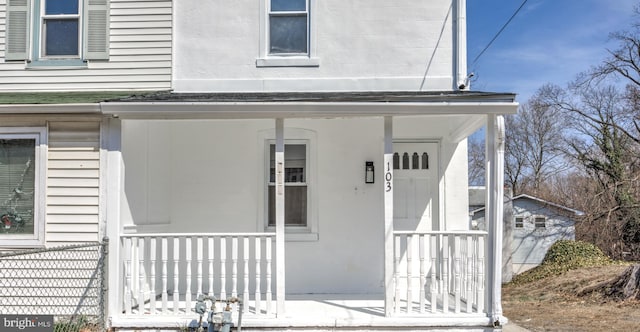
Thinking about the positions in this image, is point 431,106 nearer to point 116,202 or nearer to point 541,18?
point 116,202

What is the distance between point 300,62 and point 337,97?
1.62 metres

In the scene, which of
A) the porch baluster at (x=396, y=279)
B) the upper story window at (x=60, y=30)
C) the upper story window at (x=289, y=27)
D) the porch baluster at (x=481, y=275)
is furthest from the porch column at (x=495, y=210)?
the upper story window at (x=60, y=30)

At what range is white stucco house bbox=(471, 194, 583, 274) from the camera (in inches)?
650

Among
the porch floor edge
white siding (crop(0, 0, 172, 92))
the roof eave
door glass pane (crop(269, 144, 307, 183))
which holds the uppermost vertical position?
white siding (crop(0, 0, 172, 92))

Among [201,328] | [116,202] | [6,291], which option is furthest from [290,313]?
[6,291]

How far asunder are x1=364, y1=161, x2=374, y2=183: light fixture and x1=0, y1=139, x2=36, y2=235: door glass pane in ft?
13.7

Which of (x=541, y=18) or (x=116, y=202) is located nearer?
(x=116, y=202)

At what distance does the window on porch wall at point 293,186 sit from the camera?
24.2 feet

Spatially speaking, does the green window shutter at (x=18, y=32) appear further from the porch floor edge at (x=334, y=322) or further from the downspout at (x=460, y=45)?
the downspout at (x=460, y=45)

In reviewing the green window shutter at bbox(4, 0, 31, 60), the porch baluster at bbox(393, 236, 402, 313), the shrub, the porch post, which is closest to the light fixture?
the porch baluster at bbox(393, 236, 402, 313)

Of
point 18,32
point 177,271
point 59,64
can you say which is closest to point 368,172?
point 177,271

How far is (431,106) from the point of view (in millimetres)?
5555

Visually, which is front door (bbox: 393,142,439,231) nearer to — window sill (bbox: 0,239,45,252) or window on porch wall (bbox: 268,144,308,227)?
window on porch wall (bbox: 268,144,308,227)

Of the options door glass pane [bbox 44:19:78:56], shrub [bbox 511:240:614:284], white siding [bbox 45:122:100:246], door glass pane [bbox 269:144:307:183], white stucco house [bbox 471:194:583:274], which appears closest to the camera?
white siding [bbox 45:122:100:246]
